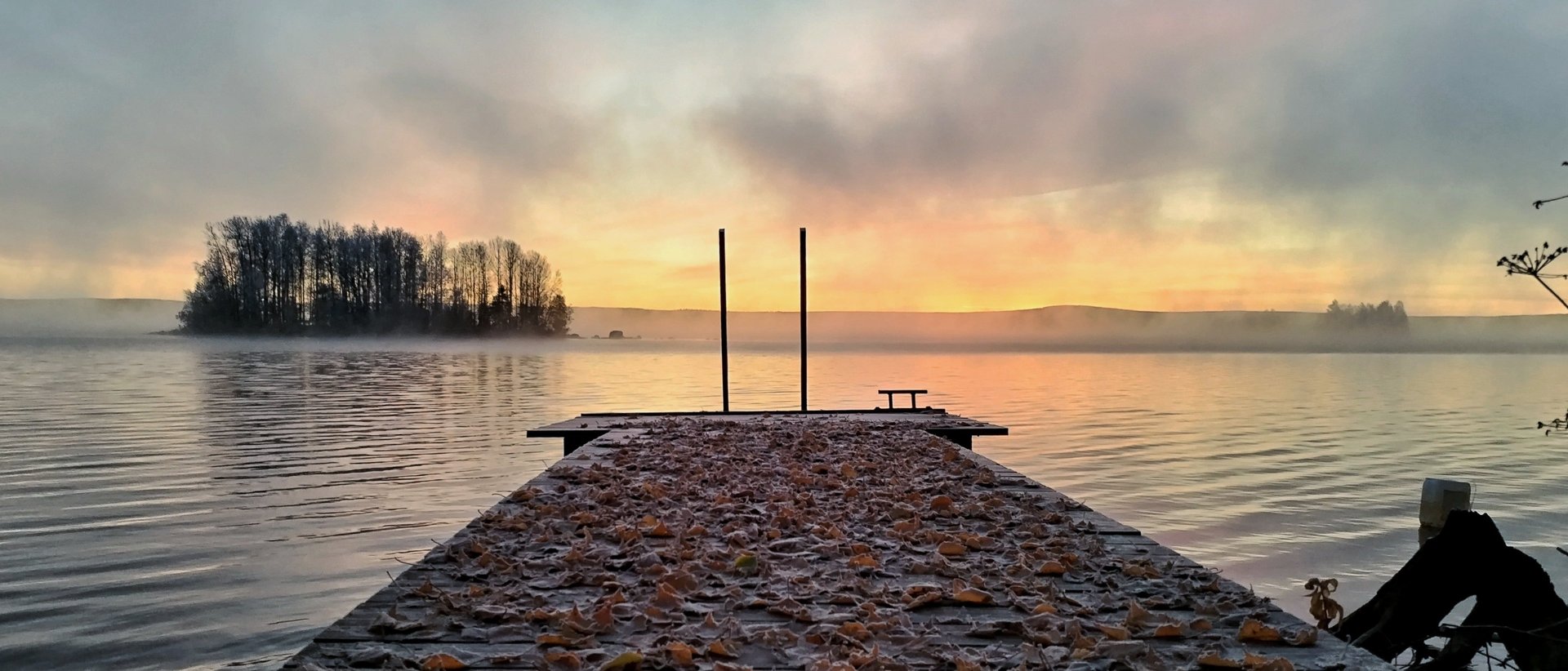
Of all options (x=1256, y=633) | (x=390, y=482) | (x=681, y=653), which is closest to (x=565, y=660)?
(x=681, y=653)

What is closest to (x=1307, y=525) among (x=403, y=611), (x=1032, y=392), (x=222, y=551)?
(x=403, y=611)

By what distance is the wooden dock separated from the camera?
2.89m

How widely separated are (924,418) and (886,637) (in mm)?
10042

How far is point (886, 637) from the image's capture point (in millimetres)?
3098

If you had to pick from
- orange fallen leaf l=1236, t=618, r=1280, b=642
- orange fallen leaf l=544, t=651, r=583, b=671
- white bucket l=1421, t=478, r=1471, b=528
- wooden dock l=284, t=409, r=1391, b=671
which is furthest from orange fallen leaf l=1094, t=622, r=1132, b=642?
white bucket l=1421, t=478, r=1471, b=528

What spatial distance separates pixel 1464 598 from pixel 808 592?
333 centimetres

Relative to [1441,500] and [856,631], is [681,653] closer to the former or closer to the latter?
[856,631]

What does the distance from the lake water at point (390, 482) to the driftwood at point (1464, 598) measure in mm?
2971

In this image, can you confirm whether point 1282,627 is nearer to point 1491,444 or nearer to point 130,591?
point 130,591

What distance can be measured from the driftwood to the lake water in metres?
2.97

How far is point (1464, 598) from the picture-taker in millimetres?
4184

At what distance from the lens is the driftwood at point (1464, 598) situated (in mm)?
4121

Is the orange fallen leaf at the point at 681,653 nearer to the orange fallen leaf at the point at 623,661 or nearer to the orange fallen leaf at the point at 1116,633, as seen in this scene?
the orange fallen leaf at the point at 623,661

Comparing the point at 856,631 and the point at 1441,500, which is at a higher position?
the point at 856,631
